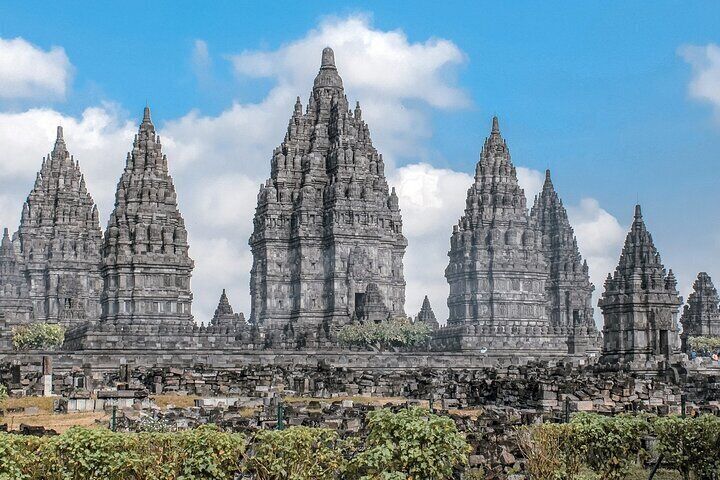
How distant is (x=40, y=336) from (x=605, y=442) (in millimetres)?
67939

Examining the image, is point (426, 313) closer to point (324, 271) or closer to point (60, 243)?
point (324, 271)

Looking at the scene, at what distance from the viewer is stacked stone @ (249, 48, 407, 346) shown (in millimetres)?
100000

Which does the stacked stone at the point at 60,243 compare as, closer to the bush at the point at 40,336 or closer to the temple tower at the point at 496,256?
the bush at the point at 40,336

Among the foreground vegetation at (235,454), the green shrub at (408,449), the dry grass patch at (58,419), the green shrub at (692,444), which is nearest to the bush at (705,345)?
the dry grass patch at (58,419)

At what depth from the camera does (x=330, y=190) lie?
335 feet

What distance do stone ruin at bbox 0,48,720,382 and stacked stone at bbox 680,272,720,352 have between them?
170 mm

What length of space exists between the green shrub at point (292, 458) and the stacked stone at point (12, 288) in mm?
87826

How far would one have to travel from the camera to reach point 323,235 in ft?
336

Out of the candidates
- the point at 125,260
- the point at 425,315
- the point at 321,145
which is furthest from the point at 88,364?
the point at 425,315

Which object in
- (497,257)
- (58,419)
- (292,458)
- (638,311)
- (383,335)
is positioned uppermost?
(497,257)

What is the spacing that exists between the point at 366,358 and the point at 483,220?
45572 millimetres

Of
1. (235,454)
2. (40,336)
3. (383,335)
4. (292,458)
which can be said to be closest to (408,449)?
(292,458)

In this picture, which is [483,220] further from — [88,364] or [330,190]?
[88,364]

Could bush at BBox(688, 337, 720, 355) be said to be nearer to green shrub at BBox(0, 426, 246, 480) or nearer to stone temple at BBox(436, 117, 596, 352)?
stone temple at BBox(436, 117, 596, 352)
